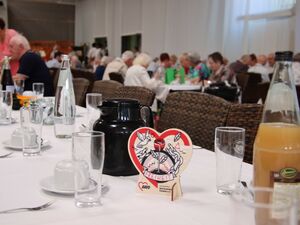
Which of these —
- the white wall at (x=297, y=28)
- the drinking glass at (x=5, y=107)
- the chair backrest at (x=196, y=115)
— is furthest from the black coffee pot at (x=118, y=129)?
the white wall at (x=297, y=28)

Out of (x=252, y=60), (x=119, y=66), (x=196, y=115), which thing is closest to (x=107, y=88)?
(x=196, y=115)

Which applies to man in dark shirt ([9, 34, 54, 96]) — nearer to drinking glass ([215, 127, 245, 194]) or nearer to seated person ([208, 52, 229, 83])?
drinking glass ([215, 127, 245, 194])

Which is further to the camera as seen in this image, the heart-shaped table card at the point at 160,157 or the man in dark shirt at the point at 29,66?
the man in dark shirt at the point at 29,66

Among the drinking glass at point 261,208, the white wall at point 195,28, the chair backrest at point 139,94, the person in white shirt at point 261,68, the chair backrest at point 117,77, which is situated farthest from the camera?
the white wall at point 195,28

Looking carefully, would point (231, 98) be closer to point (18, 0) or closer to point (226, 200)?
point (226, 200)

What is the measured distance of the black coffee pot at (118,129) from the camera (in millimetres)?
1138

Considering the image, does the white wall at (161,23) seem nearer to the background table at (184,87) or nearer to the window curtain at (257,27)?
the window curtain at (257,27)

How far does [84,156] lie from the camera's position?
0.97 meters

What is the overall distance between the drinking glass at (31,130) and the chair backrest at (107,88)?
1327 mm

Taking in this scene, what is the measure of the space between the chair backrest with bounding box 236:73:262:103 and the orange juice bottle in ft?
18.7

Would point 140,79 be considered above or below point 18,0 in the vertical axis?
below

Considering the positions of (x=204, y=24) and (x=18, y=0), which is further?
(x=18, y=0)

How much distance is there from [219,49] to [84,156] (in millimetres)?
9241

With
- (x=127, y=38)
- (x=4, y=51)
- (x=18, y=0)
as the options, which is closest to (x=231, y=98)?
(x=4, y=51)
